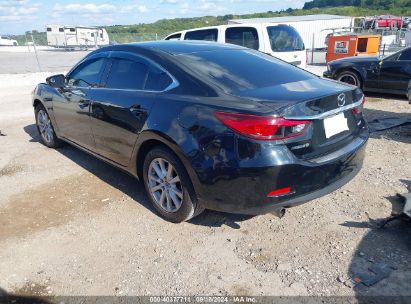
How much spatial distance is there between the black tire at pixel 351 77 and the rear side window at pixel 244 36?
232cm

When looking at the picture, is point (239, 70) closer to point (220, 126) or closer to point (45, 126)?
point (220, 126)

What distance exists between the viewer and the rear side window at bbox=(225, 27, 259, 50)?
9453mm

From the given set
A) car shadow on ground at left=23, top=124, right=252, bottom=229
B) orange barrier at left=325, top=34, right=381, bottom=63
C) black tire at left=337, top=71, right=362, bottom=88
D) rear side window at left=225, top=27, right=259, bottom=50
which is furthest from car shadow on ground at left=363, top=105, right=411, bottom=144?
orange barrier at left=325, top=34, right=381, bottom=63

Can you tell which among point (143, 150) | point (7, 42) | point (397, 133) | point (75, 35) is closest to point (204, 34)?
point (397, 133)

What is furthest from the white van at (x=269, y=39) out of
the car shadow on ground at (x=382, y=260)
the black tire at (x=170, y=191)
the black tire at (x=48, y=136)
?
the car shadow on ground at (x=382, y=260)

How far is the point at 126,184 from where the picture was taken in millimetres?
4543

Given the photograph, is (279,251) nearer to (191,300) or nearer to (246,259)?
(246,259)

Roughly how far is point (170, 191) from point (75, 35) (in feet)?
141

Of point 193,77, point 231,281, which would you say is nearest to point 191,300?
point 231,281

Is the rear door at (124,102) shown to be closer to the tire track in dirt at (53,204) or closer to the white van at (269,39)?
the tire track in dirt at (53,204)

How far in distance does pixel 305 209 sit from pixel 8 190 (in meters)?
3.50

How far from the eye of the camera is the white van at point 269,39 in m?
9.27

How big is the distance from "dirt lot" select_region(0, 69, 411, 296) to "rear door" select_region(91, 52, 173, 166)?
2.05ft

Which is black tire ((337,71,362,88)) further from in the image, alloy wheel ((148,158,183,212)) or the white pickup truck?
the white pickup truck
